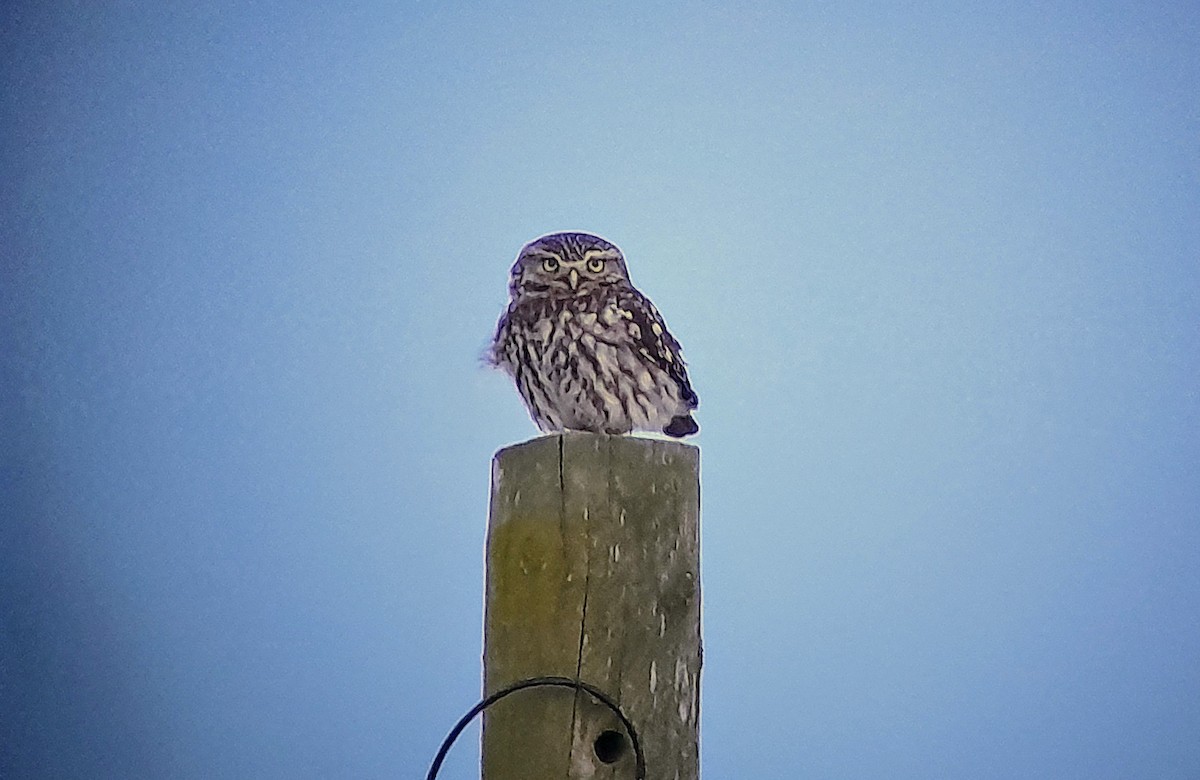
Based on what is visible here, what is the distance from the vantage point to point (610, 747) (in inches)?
40.1

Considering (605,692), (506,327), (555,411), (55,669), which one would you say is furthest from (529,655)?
(55,669)

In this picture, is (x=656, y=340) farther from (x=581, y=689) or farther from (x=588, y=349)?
(x=581, y=689)

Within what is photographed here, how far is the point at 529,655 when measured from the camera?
101 centimetres

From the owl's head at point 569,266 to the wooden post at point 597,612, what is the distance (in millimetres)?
811

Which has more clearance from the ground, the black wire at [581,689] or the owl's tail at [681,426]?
the owl's tail at [681,426]

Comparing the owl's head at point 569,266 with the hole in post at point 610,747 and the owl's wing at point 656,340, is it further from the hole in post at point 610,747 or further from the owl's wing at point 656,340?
the hole in post at point 610,747

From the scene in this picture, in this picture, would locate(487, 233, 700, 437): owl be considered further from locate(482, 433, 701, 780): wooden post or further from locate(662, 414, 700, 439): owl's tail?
locate(482, 433, 701, 780): wooden post

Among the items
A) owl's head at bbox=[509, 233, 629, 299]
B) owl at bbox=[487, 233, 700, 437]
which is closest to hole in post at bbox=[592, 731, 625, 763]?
owl at bbox=[487, 233, 700, 437]

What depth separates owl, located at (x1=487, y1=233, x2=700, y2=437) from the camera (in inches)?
67.9

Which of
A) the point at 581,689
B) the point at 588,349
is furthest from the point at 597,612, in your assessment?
the point at 588,349

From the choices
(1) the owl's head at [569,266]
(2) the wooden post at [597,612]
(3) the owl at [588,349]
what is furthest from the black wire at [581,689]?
(1) the owl's head at [569,266]

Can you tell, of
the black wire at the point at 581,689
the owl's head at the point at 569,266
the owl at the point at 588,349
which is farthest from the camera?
the owl's head at the point at 569,266

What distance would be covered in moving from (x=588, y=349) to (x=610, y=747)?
79cm

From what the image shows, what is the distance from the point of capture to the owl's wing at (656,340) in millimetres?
1759
